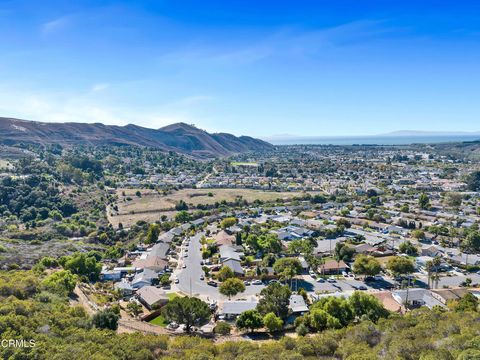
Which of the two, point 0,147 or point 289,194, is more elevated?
point 0,147

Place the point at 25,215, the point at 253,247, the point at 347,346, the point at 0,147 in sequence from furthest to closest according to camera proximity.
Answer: the point at 0,147
the point at 25,215
the point at 253,247
the point at 347,346

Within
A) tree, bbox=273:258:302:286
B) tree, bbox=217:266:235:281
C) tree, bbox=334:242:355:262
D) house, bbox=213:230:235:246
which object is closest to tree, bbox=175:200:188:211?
house, bbox=213:230:235:246

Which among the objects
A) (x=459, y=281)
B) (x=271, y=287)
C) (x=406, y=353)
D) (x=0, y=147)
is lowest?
(x=459, y=281)

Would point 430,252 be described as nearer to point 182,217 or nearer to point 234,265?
point 234,265

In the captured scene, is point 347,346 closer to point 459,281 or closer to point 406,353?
point 406,353

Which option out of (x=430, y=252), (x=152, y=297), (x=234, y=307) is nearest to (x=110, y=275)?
(x=152, y=297)

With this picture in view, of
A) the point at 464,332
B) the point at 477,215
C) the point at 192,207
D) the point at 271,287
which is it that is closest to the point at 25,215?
the point at 192,207

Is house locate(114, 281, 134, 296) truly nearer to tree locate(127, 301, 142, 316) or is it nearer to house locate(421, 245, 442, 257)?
tree locate(127, 301, 142, 316)
